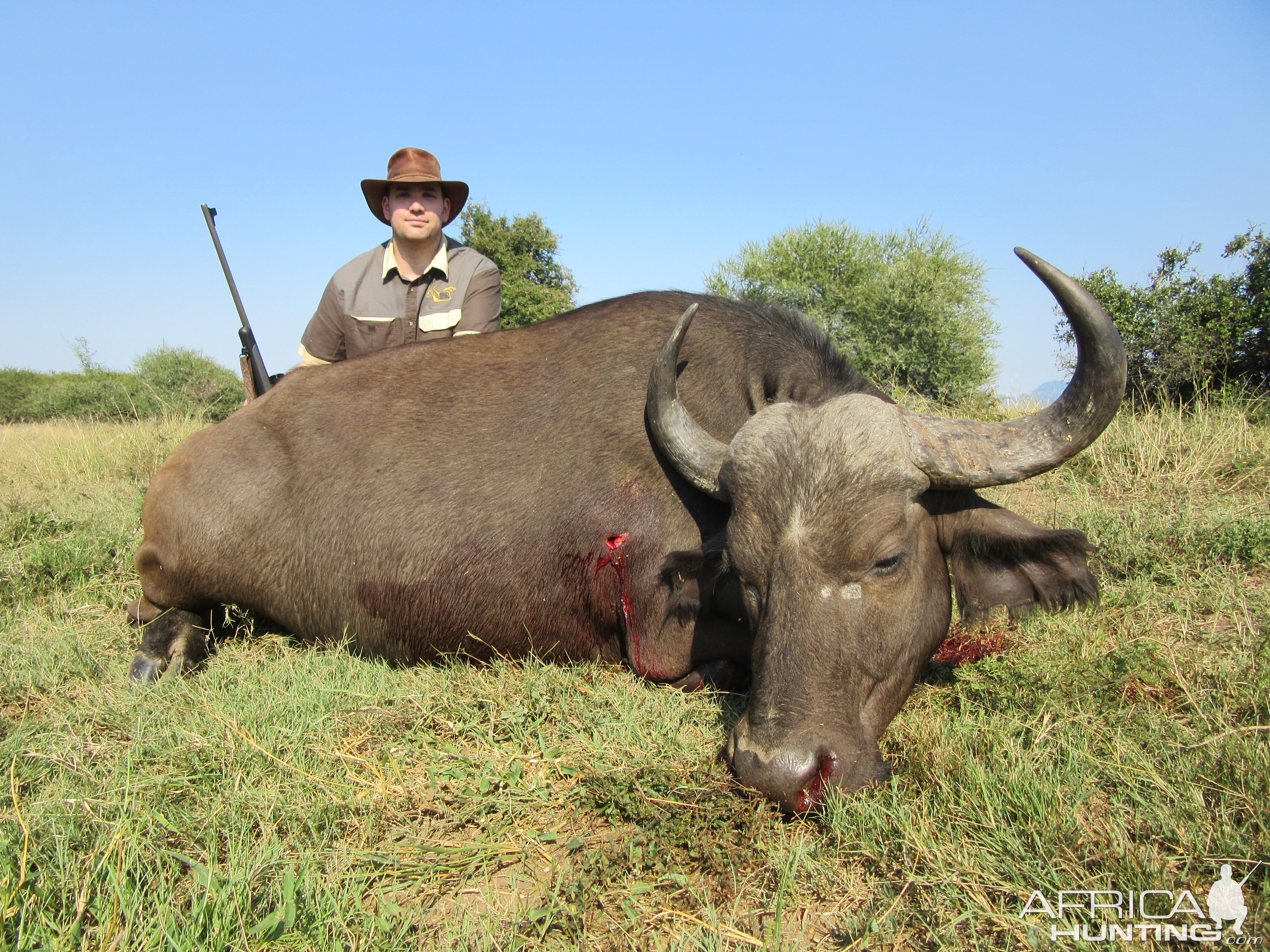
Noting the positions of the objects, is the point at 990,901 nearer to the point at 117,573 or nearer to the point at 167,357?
the point at 117,573

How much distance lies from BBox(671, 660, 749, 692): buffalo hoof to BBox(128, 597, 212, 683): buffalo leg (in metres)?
2.71

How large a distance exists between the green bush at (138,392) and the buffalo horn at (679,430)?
12.6m

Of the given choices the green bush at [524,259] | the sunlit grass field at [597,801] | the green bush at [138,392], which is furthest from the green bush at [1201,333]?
the green bush at [524,259]

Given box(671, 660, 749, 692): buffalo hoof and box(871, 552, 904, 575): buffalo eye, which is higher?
box(871, 552, 904, 575): buffalo eye

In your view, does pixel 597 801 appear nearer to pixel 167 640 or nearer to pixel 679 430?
pixel 679 430

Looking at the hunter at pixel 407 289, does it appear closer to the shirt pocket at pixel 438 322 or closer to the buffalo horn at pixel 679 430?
the shirt pocket at pixel 438 322

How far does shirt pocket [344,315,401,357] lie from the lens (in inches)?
244

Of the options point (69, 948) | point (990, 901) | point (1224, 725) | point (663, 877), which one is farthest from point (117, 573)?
point (1224, 725)

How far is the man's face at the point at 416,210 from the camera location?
626 cm

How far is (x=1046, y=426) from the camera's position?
9.52 feet

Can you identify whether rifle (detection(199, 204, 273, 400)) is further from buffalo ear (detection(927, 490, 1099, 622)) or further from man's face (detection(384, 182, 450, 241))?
buffalo ear (detection(927, 490, 1099, 622))

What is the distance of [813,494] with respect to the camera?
9.15 ft

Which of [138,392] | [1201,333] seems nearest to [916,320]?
[1201,333]

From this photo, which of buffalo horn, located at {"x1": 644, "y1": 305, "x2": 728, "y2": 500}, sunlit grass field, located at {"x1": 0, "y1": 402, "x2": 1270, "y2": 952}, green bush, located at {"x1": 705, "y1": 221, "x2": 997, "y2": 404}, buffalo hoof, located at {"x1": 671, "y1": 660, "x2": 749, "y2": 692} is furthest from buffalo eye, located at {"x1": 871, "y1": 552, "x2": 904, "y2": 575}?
green bush, located at {"x1": 705, "y1": 221, "x2": 997, "y2": 404}
